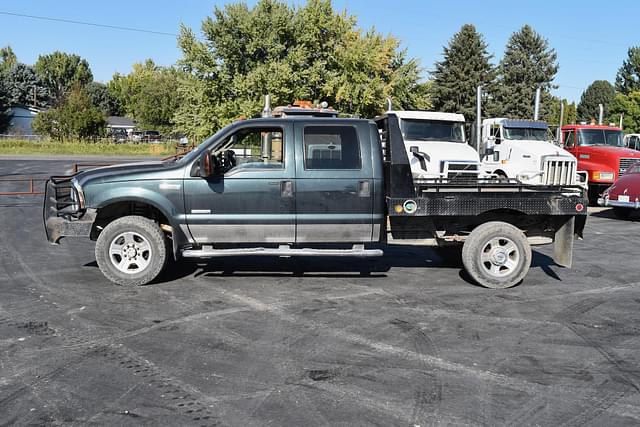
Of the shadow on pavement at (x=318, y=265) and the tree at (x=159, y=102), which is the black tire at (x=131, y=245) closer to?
the shadow on pavement at (x=318, y=265)

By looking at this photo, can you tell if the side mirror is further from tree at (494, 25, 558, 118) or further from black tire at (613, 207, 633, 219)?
tree at (494, 25, 558, 118)

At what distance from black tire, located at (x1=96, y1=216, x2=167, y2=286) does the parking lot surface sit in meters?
0.17

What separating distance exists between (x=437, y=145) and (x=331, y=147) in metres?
5.63

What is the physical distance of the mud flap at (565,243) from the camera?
7.85m

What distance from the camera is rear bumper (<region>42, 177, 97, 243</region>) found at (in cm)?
754

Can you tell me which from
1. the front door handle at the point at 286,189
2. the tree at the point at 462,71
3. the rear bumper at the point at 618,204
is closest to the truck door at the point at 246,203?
the front door handle at the point at 286,189

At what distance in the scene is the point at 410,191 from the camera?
295 inches

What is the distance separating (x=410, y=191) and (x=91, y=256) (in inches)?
200

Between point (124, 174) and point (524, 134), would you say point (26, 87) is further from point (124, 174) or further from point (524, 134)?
point (124, 174)

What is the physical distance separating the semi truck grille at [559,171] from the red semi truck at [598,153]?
14.9ft

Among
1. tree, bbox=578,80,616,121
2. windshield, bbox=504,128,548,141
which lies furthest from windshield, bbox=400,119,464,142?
tree, bbox=578,80,616,121

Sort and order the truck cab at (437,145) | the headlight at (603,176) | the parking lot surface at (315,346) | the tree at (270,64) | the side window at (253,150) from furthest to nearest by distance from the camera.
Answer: the tree at (270,64)
the headlight at (603,176)
the truck cab at (437,145)
the side window at (253,150)
the parking lot surface at (315,346)

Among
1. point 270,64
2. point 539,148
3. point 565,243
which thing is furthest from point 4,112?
point 565,243

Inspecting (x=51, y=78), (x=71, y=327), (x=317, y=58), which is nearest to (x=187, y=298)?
(x=71, y=327)
